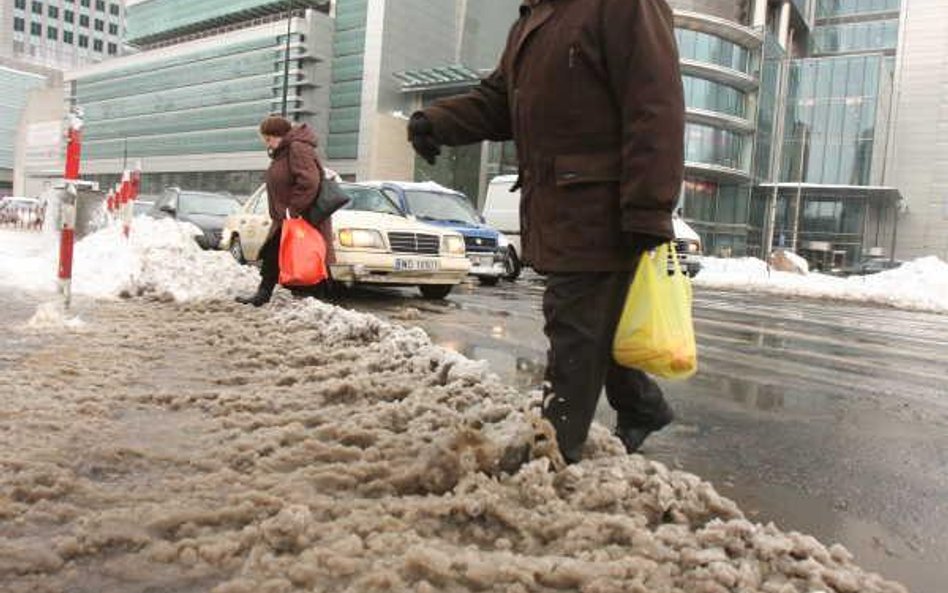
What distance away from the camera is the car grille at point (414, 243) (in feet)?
34.2

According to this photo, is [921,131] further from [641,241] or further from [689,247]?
[641,241]

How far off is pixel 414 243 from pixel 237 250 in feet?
15.1

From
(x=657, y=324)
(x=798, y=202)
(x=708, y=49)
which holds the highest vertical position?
(x=708, y=49)

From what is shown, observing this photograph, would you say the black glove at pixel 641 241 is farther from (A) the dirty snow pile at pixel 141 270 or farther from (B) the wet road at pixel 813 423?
(A) the dirty snow pile at pixel 141 270

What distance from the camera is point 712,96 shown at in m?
53.9

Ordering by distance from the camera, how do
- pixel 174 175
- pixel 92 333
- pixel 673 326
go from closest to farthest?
pixel 673 326 → pixel 92 333 → pixel 174 175

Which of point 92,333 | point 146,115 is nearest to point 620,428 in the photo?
point 92,333

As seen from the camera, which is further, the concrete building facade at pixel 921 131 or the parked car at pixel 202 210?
the concrete building facade at pixel 921 131

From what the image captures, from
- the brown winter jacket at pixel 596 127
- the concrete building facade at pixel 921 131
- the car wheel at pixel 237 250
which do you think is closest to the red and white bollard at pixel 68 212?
the brown winter jacket at pixel 596 127

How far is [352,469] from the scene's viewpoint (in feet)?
9.75

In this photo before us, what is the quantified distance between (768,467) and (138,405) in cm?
275

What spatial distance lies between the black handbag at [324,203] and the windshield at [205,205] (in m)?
11.2

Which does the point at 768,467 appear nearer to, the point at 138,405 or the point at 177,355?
the point at 138,405

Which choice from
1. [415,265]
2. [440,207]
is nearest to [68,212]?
[415,265]
